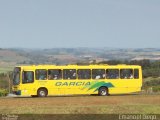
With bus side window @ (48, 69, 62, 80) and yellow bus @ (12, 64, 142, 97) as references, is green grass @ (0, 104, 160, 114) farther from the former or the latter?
bus side window @ (48, 69, 62, 80)

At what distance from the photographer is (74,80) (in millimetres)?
45938

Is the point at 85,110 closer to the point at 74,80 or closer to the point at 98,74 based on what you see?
the point at 74,80

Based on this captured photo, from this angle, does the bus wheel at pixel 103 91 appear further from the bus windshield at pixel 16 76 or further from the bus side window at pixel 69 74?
the bus windshield at pixel 16 76

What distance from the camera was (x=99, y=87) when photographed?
4641 centimetres

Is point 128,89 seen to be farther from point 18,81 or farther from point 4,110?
point 4,110

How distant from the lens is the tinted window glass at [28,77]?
44.4m

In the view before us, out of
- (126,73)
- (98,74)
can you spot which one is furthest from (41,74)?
(126,73)

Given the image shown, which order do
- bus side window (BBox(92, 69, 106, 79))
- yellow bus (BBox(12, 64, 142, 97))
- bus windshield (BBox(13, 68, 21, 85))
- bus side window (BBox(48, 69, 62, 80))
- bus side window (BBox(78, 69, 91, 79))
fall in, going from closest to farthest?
yellow bus (BBox(12, 64, 142, 97))
bus windshield (BBox(13, 68, 21, 85))
bus side window (BBox(48, 69, 62, 80))
bus side window (BBox(78, 69, 91, 79))
bus side window (BBox(92, 69, 106, 79))

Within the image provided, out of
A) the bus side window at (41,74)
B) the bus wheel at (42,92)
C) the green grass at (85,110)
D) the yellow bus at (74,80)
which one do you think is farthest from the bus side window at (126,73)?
the green grass at (85,110)

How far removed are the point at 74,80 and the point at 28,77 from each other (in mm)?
4108

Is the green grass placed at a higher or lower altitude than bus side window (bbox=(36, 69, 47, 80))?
lower

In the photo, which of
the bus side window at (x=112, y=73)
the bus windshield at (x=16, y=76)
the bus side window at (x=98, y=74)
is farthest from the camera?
the bus side window at (x=112, y=73)

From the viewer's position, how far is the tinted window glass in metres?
44.4

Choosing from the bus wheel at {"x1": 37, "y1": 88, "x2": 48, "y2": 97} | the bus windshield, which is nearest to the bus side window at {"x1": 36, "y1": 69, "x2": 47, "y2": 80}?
the bus wheel at {"x1": 37, "y1": 88, "x2": 48, "y2": 97}
